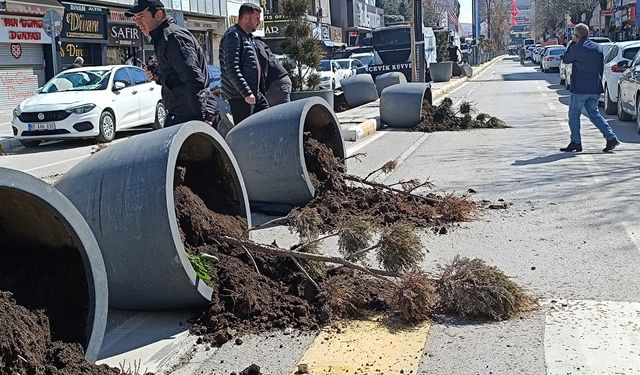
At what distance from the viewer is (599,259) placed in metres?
6.16

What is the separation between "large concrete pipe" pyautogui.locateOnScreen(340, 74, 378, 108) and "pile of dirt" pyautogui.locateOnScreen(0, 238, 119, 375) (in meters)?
20.3

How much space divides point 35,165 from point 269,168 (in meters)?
7.67

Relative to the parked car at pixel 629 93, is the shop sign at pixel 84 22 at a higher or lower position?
higher

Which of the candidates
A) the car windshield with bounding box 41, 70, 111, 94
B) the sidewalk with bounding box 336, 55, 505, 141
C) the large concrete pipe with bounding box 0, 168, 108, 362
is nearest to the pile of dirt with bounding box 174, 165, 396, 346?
the large concrete pipe with bounding box 0, 168, 108, 362

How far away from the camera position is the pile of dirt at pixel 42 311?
11.0ft

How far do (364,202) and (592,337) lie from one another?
3.68 m

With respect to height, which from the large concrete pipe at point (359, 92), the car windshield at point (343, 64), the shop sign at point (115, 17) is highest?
the shop sign at point (115, 17)

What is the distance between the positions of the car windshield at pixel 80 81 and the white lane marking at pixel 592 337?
1482 centimetres

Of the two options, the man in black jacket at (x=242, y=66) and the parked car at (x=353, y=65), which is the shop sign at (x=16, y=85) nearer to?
the parked car at (x=353, y=65)

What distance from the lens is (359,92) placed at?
78.4 feet

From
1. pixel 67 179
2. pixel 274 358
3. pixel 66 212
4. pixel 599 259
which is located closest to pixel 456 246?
pixel 599 259

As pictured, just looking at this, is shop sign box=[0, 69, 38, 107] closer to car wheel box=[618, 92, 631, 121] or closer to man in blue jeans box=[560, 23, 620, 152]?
car wheel box=[618, 92, 631, 121]

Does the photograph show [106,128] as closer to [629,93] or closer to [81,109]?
[81,109]

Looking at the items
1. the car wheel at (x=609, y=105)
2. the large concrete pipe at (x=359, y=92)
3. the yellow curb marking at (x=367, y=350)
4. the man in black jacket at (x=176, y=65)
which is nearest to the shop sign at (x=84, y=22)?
the large concrete pipe at (x=359, y=92)
